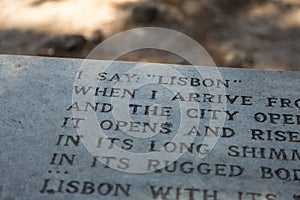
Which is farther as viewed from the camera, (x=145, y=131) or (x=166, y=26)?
(x=166, y=26)

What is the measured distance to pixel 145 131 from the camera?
6.84ft

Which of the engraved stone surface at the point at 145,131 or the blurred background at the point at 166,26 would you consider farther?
the blurred background at the point at 166,26

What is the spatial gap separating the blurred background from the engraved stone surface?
54 cm

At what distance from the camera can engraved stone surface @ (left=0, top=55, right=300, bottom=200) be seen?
1.88 m

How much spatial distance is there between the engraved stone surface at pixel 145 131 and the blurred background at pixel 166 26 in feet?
1.79

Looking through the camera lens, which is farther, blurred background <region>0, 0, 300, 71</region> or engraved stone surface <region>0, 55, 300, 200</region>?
blurred background <region>0, 0, 300, 71</region>

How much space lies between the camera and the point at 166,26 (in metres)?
3.20

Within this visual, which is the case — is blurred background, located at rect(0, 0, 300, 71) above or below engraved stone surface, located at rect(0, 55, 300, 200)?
above

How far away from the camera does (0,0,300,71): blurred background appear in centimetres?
296

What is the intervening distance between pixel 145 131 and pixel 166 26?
4.11 feet

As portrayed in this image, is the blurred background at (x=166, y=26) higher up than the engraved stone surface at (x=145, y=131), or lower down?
higher up

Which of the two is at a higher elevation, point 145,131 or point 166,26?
point 166,26

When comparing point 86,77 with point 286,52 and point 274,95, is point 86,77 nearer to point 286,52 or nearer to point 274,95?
point 274,95

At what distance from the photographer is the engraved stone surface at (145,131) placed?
74.0 inches
